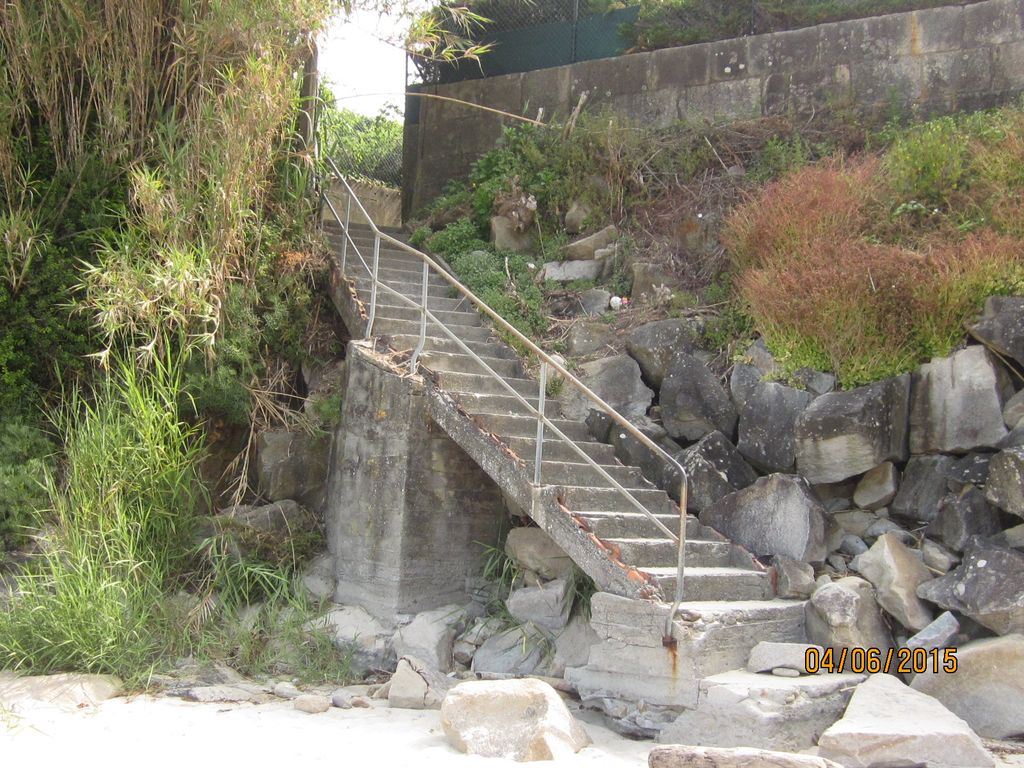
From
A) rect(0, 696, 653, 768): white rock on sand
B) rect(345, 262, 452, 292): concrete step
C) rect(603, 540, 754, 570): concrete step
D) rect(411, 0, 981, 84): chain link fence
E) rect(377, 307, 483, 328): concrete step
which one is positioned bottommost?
rect(0, 696, 653, 768): white rock on sand

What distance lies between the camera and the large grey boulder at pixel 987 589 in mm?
5051

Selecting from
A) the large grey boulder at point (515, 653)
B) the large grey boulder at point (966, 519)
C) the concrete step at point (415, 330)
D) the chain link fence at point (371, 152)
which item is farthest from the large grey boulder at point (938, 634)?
the chain link fence at point (371, 152)

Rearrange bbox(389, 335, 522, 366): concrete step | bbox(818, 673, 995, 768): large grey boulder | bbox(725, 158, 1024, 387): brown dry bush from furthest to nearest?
bbox(389, 335, 522, 366): concrete step, bbox(725, 158, 1024, 387): brown dry bush, bbox(818, 673, 995, 768): large grey boulder

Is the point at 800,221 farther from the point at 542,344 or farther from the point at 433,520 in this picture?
the point at 433,520

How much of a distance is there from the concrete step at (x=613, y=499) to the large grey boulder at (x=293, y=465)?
93.6 inches

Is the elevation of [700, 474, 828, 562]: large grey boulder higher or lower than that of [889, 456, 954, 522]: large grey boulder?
lower

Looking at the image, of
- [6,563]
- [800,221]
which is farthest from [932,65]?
[6,563]

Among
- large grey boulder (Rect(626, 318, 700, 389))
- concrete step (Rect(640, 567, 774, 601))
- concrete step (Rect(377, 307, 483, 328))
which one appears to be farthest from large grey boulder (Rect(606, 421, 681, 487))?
concrete step (Rect(377, 307, 483, 328))

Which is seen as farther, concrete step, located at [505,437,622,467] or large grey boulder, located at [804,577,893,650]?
concrete step, located at [505,437,622,467]

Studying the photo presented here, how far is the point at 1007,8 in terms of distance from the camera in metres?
8.42

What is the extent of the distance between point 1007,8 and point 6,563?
9252 millimetres

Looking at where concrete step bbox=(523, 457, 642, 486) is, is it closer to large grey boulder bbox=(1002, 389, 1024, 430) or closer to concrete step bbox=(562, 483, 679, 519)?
concrete step bbox=(562, 483, 679, 519)

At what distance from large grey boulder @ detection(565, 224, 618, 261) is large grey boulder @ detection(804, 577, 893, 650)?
4.08 meters

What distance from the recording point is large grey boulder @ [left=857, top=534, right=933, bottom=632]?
545 centimetres
